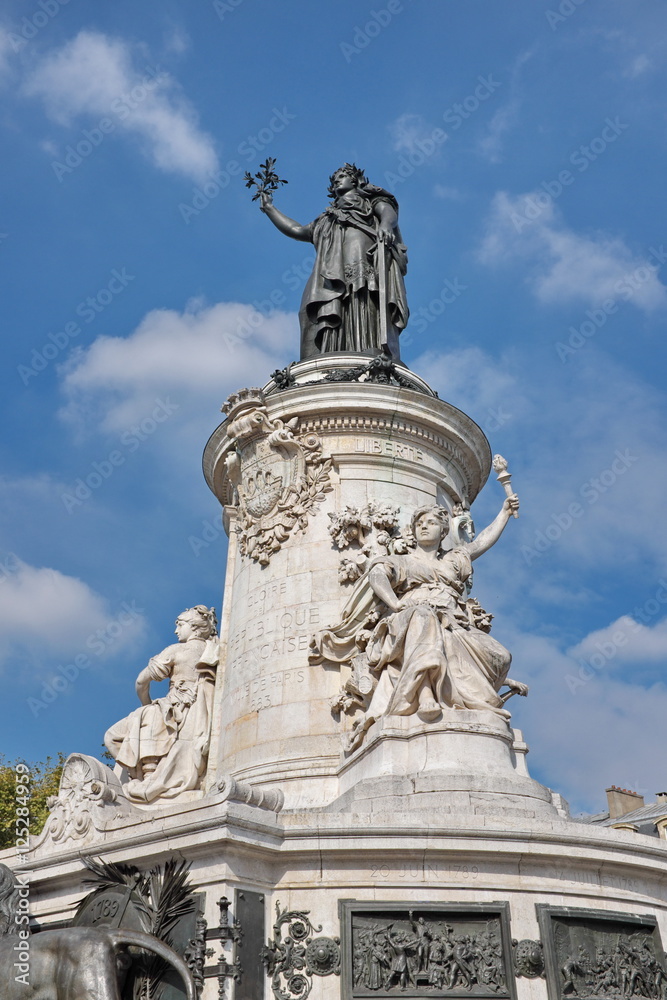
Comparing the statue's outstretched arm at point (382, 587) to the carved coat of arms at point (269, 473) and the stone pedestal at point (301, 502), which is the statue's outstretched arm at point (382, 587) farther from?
the carved coat of arms at point (269, 473)

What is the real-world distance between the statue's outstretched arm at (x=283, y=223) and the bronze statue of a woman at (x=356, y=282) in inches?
32.4

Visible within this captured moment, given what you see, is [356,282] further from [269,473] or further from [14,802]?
[14,802]

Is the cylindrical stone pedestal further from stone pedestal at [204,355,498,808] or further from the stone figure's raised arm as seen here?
the stone figure's raised arm

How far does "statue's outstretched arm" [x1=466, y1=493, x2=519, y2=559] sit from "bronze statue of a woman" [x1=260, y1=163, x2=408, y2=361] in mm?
4142

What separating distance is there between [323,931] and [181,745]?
223 inches

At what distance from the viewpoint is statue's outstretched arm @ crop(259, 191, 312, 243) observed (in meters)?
21.9

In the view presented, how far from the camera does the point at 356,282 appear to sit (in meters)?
19.6

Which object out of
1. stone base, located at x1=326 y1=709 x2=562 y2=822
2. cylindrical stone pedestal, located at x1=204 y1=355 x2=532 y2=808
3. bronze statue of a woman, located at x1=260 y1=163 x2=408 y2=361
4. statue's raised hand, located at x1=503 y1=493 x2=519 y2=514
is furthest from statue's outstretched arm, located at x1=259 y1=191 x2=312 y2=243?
stone base, located at x1=326 y1=709 x2=562 y2=822

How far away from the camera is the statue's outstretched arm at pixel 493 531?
1558 cm

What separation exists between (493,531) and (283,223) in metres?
9.84

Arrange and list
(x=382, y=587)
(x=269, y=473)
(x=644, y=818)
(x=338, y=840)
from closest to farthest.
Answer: (x=338, y=840)
(x=382, y=587)
(x=269, y=473)
(x=644, y=818)

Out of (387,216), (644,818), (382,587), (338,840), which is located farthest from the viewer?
(644,818)

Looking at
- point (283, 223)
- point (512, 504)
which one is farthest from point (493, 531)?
point (283, 223)

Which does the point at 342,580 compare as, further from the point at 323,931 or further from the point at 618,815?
the point at 618,815
